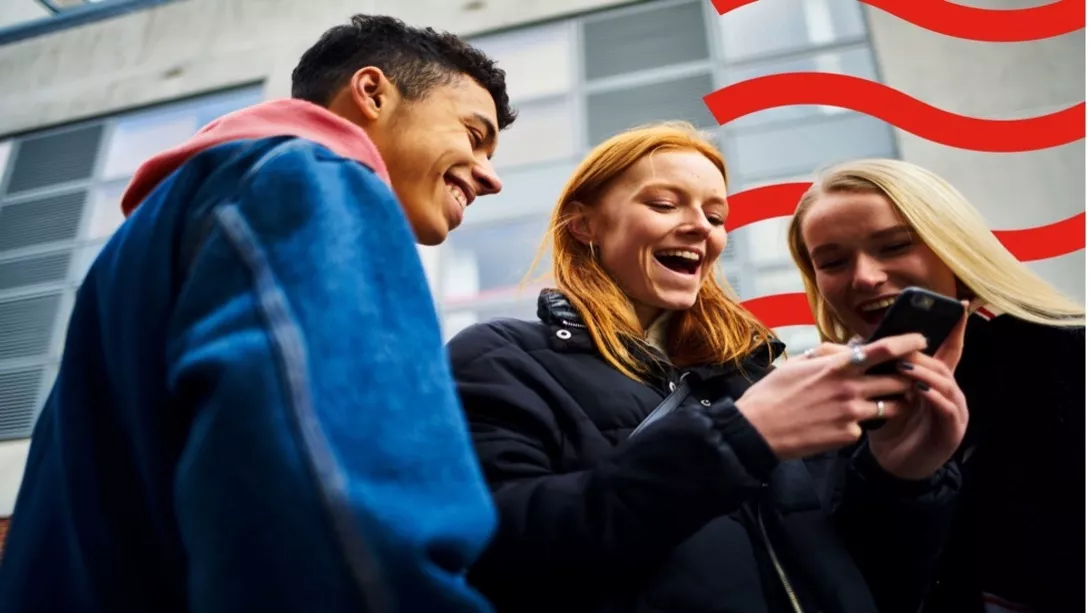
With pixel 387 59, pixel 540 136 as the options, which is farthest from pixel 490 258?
pixel 387 59

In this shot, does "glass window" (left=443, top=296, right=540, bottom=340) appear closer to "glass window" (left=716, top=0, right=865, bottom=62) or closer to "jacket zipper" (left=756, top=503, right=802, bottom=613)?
"glass window" (left=716, top=0, right=865, bottom=62)

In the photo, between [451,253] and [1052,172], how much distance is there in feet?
12.2

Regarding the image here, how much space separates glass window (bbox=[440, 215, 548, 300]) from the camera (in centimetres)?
481

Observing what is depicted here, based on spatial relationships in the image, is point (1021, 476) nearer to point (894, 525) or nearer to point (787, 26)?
point (894, 525)

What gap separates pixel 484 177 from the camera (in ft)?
4.24

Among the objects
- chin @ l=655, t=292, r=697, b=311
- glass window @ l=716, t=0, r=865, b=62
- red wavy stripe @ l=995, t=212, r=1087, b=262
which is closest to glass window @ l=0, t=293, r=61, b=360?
glass window @ l=716, t=0, r=865, b=62

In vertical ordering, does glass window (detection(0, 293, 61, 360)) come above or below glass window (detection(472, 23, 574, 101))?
below

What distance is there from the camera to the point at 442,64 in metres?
1.21

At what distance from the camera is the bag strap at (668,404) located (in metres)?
1.08

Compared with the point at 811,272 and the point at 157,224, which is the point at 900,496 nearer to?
the point at 811,272

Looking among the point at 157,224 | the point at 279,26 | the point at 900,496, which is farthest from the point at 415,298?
the point at 279,26

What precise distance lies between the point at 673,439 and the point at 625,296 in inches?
22.6

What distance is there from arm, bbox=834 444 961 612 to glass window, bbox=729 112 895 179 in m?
3.62

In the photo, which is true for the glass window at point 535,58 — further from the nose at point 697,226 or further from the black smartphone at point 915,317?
the black smartphone at point 915,317
